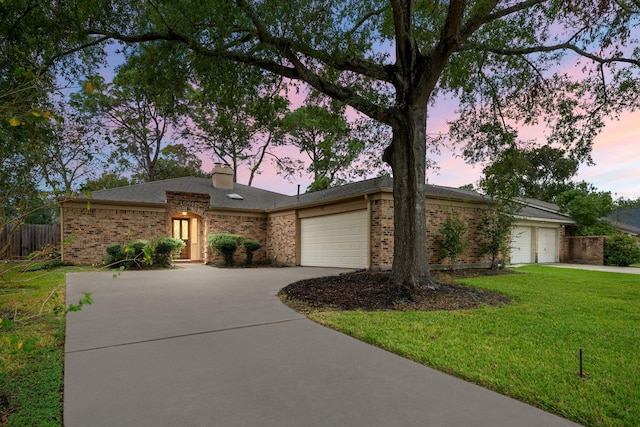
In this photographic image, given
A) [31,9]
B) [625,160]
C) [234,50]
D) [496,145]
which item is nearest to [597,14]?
[496,145]

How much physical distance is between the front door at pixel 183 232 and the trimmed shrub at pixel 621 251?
20641 millimetres

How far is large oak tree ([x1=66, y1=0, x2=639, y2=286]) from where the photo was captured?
23.1 ft

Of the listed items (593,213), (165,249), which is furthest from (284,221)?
(593,213)

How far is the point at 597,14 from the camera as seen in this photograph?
750cm

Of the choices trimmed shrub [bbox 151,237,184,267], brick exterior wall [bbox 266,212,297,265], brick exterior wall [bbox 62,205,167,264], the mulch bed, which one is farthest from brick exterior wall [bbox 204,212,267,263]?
the mulch bed

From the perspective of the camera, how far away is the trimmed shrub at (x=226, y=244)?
14252 millimetres

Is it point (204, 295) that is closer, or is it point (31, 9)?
point (31, 9)

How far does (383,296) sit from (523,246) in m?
13.2

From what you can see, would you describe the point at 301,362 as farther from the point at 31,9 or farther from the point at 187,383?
the point at 31,9

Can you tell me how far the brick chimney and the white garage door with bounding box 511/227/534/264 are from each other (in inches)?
573

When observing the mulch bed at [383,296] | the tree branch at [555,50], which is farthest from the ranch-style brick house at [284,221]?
the tree branch at [555,50]

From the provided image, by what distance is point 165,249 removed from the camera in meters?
13.1

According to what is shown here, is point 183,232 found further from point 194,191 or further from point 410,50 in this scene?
point 410,50

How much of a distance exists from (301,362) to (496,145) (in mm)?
8803
